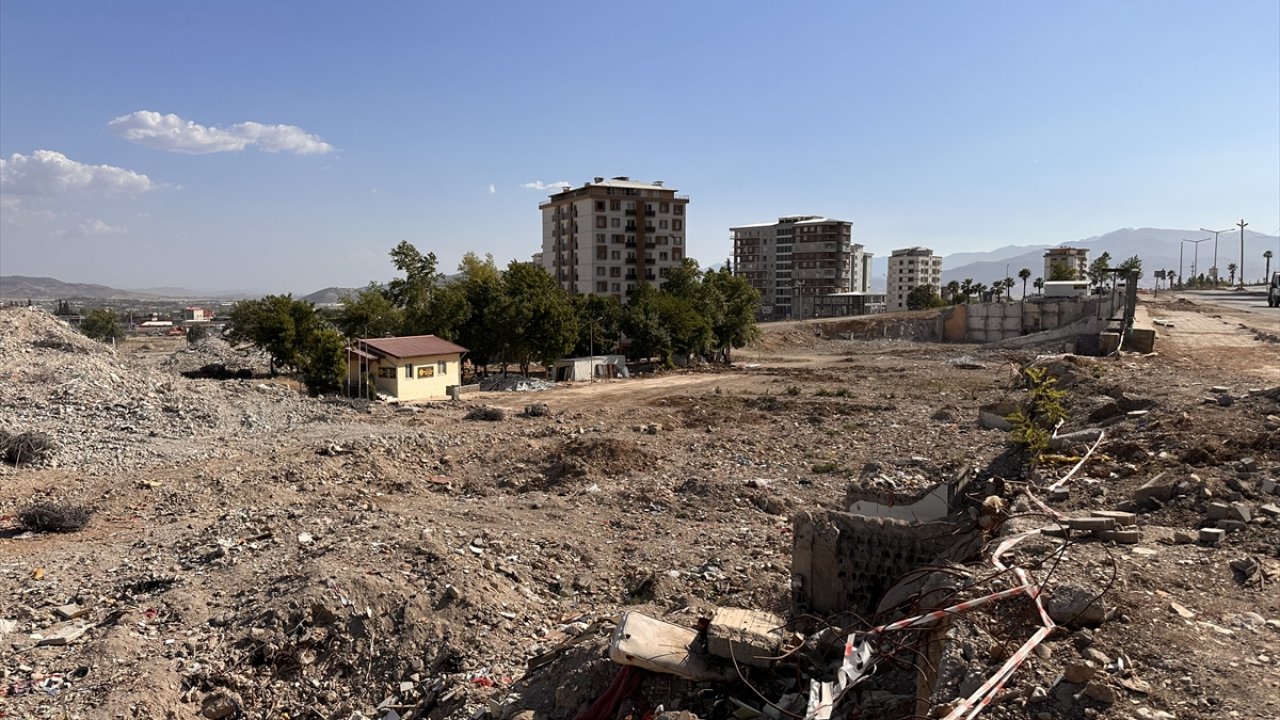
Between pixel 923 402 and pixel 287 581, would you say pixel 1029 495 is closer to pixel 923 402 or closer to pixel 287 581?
pixel 287 581

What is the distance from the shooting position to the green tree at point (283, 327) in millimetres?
37750

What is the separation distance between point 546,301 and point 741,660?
33248mm

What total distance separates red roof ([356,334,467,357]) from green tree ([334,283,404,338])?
9674 millimetres

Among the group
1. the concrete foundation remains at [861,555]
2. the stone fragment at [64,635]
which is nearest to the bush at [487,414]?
the stone fragment at [64,635]

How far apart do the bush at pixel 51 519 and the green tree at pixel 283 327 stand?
1006 inches

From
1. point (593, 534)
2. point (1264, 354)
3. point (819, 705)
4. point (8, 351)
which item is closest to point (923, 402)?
point (1264, 354)

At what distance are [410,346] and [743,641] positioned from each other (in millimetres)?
27512

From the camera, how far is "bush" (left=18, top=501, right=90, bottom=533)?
12891mm

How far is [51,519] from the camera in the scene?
508 inches

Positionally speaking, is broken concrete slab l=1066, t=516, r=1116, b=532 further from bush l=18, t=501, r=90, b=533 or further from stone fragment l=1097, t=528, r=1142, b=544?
bush l=18, t=501, r=90, b=533

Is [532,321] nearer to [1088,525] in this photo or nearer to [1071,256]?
[1088,525]

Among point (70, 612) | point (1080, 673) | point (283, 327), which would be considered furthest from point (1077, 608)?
point (283, 327)

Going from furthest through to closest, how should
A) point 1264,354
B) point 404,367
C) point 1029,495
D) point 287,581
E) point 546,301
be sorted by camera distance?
1. point 546,301
2. point 404,367
3. point 1264,354
4. point 287,581
5. point 1029,495

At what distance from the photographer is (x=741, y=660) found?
5.90 metres
